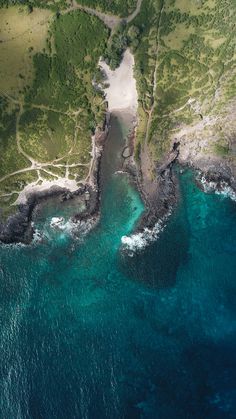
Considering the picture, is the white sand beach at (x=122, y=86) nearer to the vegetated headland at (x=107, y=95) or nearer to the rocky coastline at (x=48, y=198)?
the vegetated headland at (x=107, y=95)

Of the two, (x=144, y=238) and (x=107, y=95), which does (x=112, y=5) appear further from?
(x=144, y=238)

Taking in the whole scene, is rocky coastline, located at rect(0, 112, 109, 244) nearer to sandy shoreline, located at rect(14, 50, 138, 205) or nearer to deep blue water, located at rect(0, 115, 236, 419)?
sandy shoreline, located at rect(14, 50, 138, 205)

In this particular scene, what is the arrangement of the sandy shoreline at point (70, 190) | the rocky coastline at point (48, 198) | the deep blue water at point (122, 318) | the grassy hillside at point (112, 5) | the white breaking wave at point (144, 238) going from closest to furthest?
the grassy hillside at point (112, 5), the deep blue water at point (122, 318), the sandy shoreline at point (70, 190), the white breaking wave at point (144, 238), the rocky coastline at point (48, 198)

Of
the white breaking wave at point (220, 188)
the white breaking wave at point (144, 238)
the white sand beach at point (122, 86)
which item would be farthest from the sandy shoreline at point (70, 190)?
the white breaking wave at point (220, 188)

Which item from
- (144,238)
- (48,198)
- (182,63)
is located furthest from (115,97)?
(144,238)

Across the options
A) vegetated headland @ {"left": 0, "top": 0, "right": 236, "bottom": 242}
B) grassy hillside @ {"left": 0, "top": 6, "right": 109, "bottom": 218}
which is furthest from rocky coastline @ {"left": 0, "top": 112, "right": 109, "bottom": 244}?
grassy hillside @ {"left": 0, "top": 6, "right": 109, "bottom": 218}
